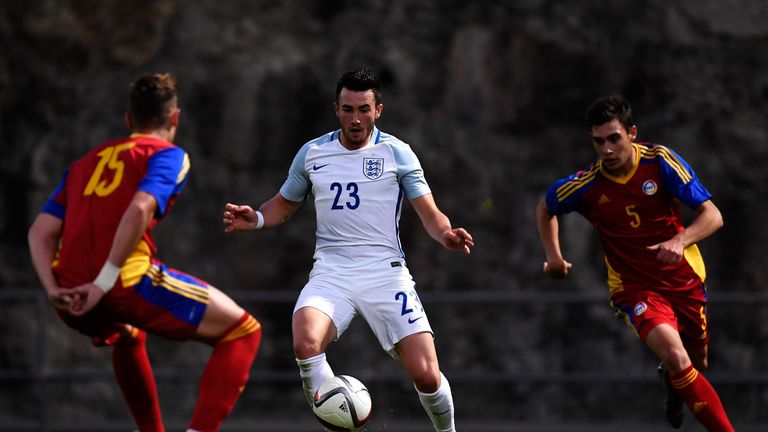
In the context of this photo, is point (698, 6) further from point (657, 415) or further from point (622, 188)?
point (622, 188)

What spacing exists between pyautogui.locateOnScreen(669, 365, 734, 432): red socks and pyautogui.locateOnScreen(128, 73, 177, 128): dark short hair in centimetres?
326

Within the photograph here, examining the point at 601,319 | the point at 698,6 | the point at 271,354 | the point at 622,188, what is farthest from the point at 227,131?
the point at 622,188

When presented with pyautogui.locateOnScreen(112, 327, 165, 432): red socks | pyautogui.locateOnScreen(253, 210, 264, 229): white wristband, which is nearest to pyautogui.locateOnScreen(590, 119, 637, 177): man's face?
pyautogui.locateOnScreen(253, 210, 264, 229): white wristband

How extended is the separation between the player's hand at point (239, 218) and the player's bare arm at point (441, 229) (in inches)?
36.7

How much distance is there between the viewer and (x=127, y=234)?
17.8 feet

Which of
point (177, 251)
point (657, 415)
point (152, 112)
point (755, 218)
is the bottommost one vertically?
point (657, 415)

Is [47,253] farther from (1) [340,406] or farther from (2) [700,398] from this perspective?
(2) [700,398]

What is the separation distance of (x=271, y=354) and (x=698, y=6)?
6379 millimetres

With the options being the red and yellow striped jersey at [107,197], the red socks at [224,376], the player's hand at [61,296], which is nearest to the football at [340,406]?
the red socks at [224,376]

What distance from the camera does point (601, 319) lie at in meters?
12.5

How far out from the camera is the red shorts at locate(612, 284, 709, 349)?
663 cm

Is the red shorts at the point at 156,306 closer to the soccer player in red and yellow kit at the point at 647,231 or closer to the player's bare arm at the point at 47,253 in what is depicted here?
the player's bare arm at the point at 47,253

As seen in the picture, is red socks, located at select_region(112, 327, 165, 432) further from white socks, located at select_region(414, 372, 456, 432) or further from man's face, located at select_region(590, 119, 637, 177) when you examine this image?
man's face, located at select_region(590, 119, 637, 177)

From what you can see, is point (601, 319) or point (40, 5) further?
point (40, 5)
